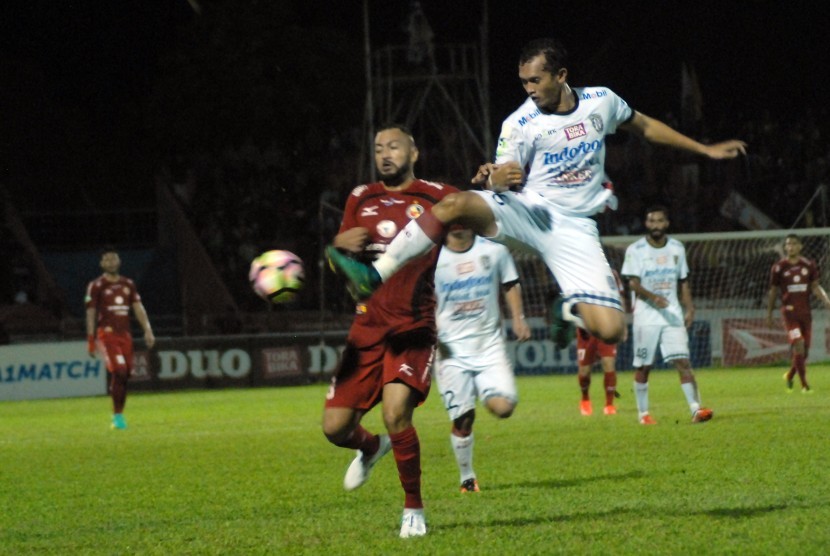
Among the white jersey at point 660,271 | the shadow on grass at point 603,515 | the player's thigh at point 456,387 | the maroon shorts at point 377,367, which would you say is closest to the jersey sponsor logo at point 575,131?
the maroon shorts at point 377,367

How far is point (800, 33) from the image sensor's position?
104 feet

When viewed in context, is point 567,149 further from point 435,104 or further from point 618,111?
point 435,104

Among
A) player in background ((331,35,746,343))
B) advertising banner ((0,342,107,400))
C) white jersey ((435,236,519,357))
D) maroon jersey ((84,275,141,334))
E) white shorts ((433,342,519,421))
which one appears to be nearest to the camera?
player in background ((331,35,746,343))

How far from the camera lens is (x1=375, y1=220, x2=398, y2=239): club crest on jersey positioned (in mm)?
7996

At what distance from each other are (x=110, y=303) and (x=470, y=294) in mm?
8361

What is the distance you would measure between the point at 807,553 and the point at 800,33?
27.5m

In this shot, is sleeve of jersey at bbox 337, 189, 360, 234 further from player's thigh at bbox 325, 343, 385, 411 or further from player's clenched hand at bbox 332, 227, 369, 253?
player's thigh at bbox 325, 343, 385, 411

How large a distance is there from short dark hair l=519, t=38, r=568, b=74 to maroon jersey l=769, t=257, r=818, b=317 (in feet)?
45.4

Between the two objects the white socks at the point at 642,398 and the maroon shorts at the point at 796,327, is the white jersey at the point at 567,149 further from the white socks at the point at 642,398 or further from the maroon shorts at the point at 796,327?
the maroon shorts at the point at 796,327

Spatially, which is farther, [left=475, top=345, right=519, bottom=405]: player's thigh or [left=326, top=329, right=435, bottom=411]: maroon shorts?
[left=475, top=345, right=519, bottom=405]: player's thigh

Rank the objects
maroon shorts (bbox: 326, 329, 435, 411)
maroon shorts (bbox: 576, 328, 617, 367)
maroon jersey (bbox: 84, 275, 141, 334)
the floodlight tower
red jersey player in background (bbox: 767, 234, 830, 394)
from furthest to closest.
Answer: the floodlight tower → red jersey player in background (bbox: 767, 234, 830, 394) → maroon jersey (bbox: 84, 275, 141, 334) → maroon shorts (bbox: 576, 328, 617, 367) → maroon shorts (bbox: 326, 329, 435, 411)

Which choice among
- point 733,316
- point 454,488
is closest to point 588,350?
point 454,488

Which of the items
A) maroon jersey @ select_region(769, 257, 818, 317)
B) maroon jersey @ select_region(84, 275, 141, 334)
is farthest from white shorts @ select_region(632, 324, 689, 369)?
maroon jersey @ select_region(84, 275, 141, 334)

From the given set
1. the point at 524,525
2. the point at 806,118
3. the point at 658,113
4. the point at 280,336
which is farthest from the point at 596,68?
the point at 524,525
